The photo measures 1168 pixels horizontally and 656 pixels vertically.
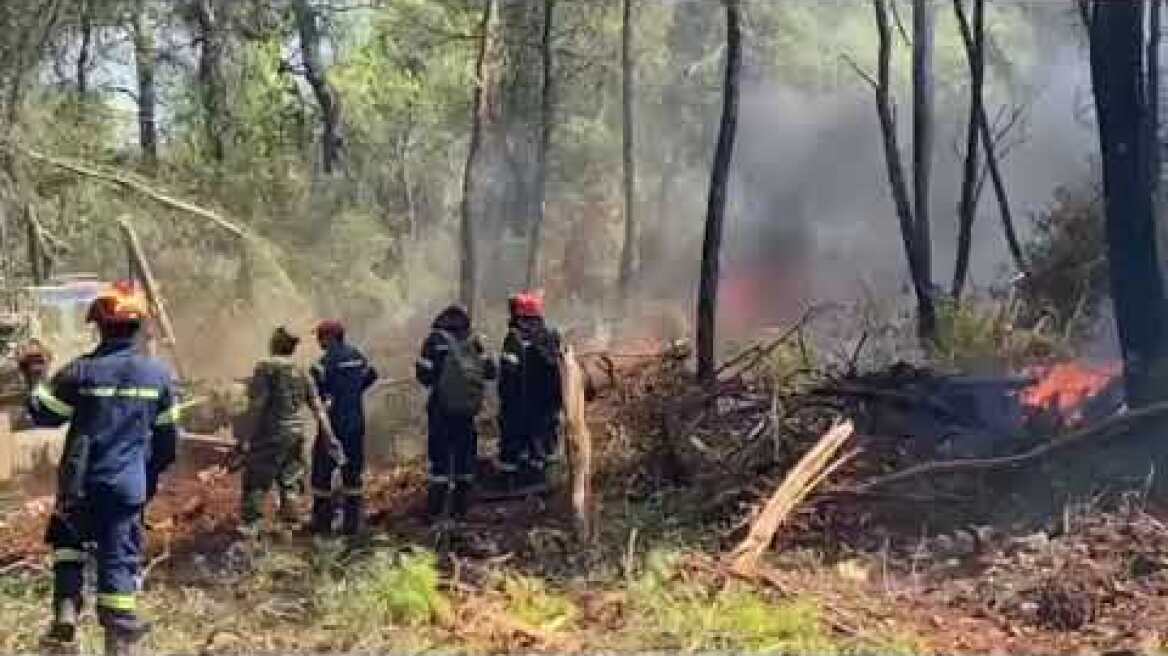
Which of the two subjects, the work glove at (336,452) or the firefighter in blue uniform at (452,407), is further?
the firefighter in blue uniform at (452,407)

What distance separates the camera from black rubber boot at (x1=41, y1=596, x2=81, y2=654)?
7.75 m

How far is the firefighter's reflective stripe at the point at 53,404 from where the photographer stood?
7.67m

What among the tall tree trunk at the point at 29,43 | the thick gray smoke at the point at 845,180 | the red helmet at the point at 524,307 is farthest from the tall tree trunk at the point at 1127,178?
the thick gray smoke at the point at 845,180

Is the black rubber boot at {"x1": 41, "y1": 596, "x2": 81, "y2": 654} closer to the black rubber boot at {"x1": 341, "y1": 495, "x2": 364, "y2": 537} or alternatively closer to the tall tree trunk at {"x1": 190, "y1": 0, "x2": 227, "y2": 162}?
the black rubber boot at {"x1": 341, "y1": 495, "x2": 364, "y2": 537}

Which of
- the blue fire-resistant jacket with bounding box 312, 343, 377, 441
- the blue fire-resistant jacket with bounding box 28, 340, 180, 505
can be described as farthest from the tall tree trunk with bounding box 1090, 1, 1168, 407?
the blue fire-resistant jacket with bounding box 28, 340, 180, 505

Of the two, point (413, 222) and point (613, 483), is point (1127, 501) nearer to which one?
point (613, 483)

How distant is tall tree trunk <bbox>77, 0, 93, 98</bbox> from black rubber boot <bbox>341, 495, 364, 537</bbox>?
716cm

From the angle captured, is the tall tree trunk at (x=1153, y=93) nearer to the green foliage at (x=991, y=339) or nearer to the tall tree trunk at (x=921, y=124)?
the green foliage at (x=991, y=339)

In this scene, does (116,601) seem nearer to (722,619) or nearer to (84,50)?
(722,619)

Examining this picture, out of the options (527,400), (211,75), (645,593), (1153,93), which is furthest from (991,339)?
(211,75)

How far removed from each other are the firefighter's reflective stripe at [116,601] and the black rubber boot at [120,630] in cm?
2

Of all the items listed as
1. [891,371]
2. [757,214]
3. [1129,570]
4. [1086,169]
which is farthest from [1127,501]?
[757,214]

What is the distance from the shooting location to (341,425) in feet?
39.4

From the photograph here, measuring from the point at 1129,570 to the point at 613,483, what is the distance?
4244 mm
